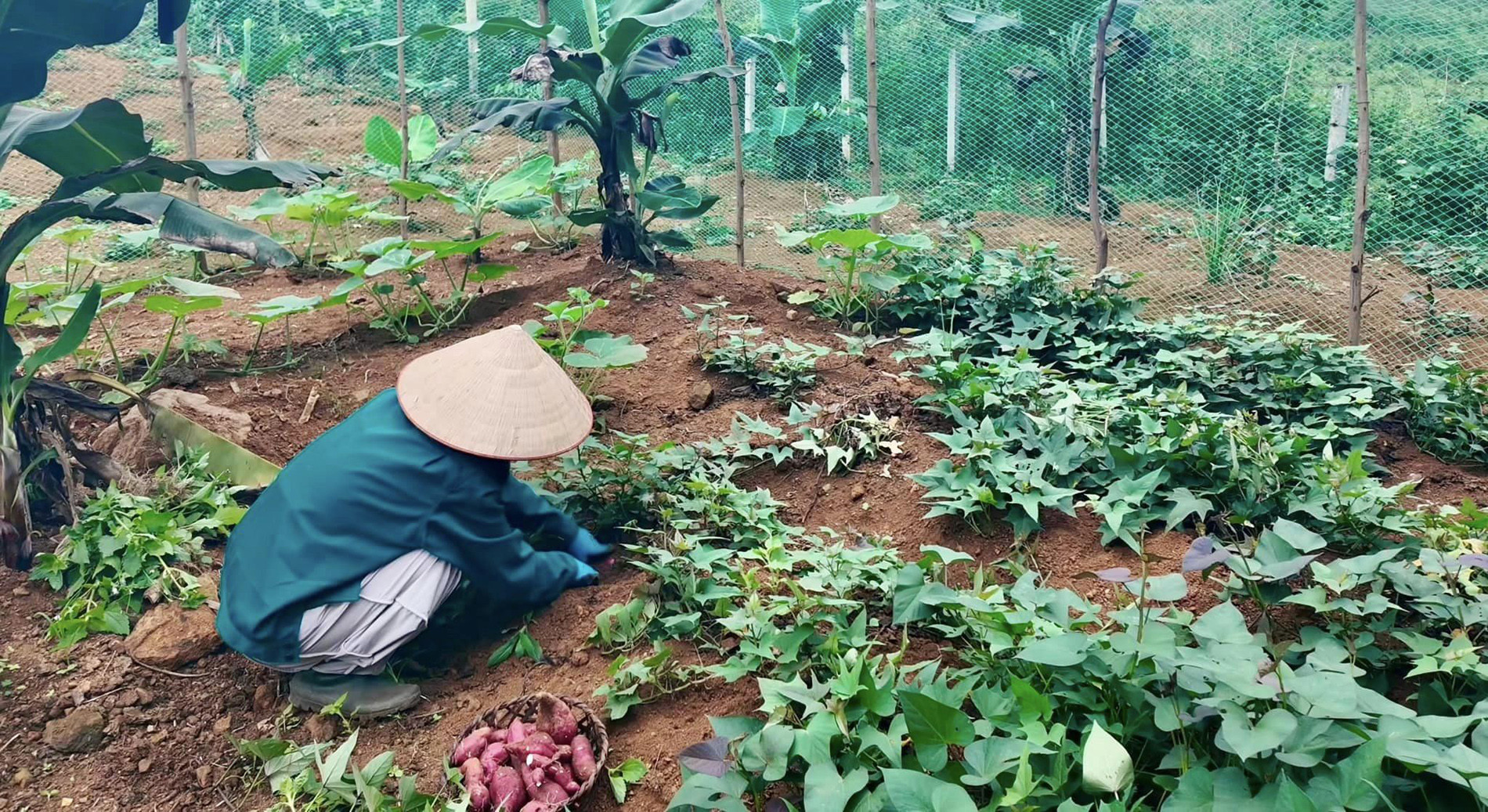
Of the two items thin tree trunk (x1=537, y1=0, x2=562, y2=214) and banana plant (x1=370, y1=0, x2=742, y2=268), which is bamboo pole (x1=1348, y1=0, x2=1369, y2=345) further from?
thin tree trunk (x1=537, y1=0, x2=562, y2=214)

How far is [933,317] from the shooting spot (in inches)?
202

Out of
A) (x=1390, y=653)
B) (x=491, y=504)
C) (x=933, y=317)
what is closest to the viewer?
(x=1390, y=653)

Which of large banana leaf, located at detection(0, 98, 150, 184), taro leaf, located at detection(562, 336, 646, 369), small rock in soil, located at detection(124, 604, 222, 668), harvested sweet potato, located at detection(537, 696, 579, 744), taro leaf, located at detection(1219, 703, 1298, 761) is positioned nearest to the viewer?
taro leaf, located at detection(1219, 703, 1298, 761)

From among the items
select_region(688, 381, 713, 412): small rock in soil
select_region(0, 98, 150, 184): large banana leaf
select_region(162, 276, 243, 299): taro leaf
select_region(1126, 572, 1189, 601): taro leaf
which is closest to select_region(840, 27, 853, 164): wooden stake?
select_region(688, 381, 713, 412): small rock in soil

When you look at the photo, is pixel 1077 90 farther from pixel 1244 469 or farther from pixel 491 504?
pixel 491 504

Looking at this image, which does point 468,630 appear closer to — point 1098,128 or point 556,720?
point 556,720

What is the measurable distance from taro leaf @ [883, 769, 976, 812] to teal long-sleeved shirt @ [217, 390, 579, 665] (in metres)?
1.34

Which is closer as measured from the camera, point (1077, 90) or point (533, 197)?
point (533, 197)

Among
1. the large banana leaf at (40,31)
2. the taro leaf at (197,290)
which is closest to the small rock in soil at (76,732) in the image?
the taro leaf at (197,290)

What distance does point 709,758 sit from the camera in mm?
2143

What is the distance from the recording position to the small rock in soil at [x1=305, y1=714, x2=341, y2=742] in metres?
2.68

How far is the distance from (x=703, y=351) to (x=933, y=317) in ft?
4.08

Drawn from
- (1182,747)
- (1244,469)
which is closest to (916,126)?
(1244,469)

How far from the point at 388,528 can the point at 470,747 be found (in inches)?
24.7
